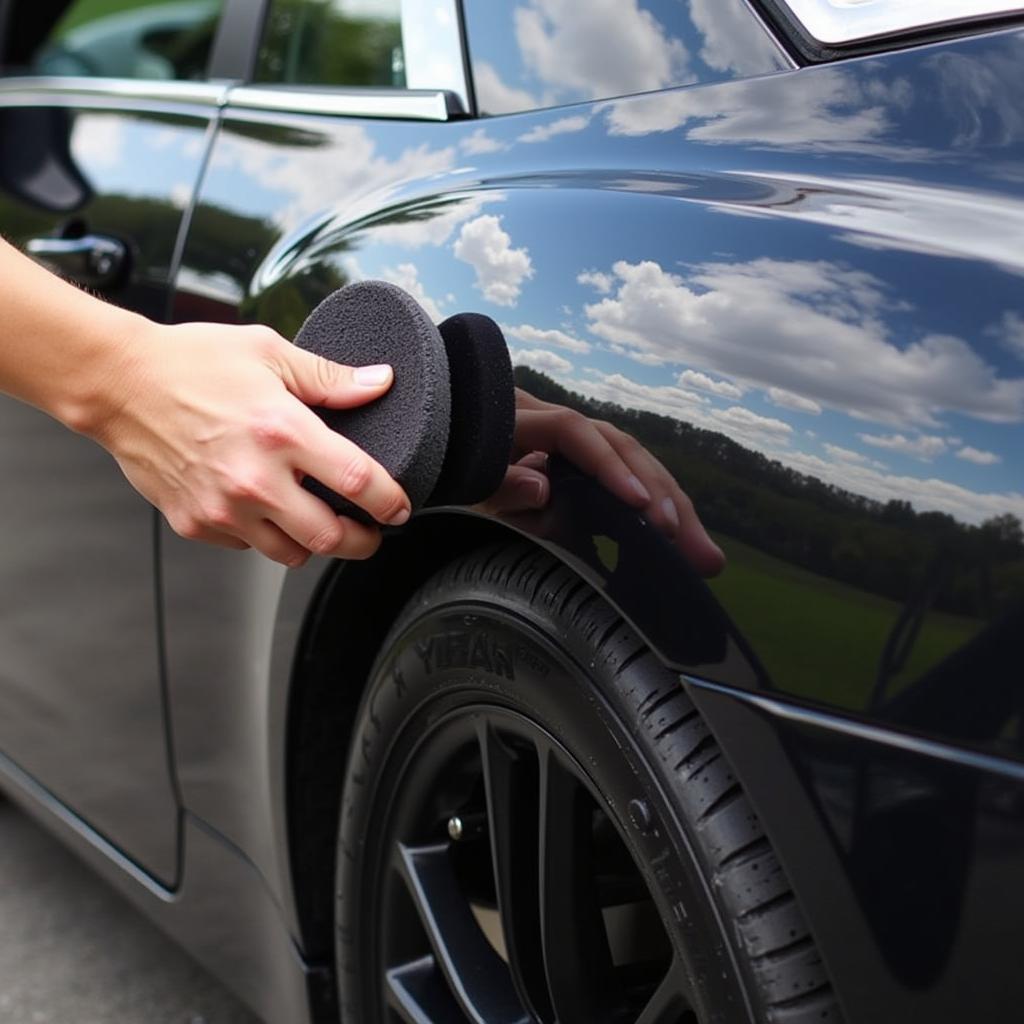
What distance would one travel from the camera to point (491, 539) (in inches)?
57.2

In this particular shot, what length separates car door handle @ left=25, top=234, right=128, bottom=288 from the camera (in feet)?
6.75

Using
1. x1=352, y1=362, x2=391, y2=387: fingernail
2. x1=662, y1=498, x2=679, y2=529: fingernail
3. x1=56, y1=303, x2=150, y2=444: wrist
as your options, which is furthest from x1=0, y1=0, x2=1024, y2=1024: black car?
x1=56, y1=303, x2=150, y2=444: wrist

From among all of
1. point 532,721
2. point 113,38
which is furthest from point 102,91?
point 532,721

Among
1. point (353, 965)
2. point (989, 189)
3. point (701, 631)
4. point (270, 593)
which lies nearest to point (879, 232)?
point (989, 189)

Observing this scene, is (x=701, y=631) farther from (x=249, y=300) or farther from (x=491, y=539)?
(x=249, y=300)

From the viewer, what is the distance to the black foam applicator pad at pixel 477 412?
4.19 ft

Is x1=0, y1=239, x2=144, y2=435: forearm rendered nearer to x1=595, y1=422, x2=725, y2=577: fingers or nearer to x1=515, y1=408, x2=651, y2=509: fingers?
x1=515, y1=408, x2=651, y2=509: fingers

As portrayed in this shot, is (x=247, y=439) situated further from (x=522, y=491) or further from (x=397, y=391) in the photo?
(x=522, y=491)

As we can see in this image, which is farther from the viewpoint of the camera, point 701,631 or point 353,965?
point 353,965

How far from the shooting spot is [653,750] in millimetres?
1193

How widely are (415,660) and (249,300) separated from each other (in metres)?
0.52

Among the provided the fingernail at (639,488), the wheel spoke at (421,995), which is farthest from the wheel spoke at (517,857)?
the fingernail at (639,488)

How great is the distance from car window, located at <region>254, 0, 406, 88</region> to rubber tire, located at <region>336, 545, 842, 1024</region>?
70 cm

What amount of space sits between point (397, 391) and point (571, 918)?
20.9 inches
